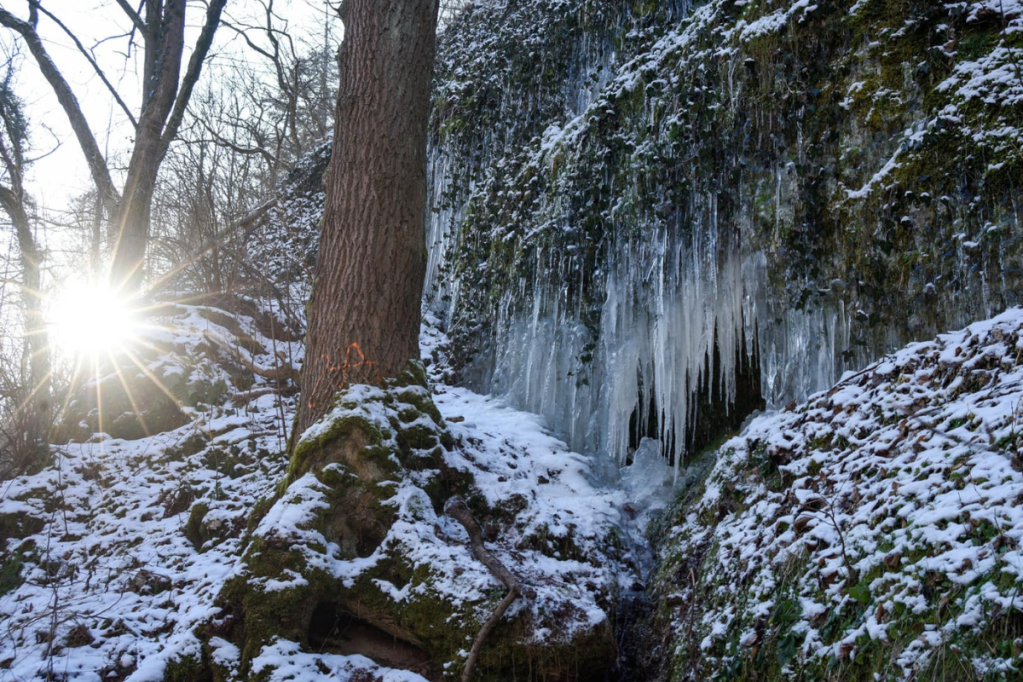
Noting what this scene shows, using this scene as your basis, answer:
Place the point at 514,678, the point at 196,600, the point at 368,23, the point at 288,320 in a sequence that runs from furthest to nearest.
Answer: the point at 288,320
the point at 368,23
the point at 196,600
the point at 514,678

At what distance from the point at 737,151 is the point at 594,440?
2.79 metres


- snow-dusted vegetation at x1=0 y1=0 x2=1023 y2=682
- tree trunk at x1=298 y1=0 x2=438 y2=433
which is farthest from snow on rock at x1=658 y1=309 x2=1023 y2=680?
tree trunk at x1=298 y1=0 x2=438 y2=433

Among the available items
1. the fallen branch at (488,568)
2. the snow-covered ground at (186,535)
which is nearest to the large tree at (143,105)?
the snow-covered ground at (186,535)

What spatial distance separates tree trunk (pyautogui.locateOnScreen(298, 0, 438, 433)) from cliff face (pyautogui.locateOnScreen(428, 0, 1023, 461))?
6.77 feet

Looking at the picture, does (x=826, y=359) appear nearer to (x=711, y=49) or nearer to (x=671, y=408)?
(x=671, y=408)

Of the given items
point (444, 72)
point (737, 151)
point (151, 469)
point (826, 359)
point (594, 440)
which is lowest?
point (151, 469)

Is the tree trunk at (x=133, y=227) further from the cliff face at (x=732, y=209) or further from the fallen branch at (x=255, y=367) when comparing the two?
the cliff face at (x=732, y=209)

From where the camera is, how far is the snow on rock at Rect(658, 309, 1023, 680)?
7.20ft

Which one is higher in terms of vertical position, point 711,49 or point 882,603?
point 711,49

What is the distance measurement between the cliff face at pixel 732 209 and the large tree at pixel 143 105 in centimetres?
380

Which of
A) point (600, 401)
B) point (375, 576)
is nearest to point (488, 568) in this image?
point (375, 576)

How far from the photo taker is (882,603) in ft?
7.91

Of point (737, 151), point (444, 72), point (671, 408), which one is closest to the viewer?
point (737, 151)

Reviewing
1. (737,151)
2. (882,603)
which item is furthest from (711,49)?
(882,603)
